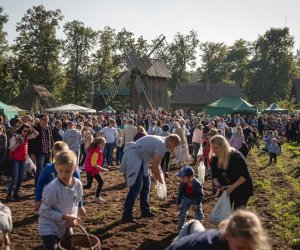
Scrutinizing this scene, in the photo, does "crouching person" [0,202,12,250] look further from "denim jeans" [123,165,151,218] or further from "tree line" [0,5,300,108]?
"tree line" [0,5,300,108]

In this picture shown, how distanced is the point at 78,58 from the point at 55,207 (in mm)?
57676

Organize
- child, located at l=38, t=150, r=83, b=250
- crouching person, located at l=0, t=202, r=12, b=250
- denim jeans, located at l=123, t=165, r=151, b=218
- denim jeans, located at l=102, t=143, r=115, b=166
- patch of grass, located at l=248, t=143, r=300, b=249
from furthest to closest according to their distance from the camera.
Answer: denim jeans, located at l=102, t=143, r=115, b=166
denim jeans, located at l=123, t=165, r=151, b=218
patch of grass, located at l=248, t=143, r=300, b=249
child, located at l=38, t=150, r=83, b=250
crouching person, located at l=0, t=202, r=12, b=250

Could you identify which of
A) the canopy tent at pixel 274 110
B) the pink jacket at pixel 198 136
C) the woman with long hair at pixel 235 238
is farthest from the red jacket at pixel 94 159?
the canopy tent at pixel 274 110

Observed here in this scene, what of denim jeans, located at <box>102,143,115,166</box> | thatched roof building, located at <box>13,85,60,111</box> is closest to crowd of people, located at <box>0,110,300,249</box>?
denim jeans, located at <box>102,143,115,166</box>

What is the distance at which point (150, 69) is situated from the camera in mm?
51375

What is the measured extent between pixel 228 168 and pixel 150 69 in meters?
46.1

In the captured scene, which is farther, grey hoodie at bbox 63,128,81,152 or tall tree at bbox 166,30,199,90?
tall tree at bbox 166,30,199,90

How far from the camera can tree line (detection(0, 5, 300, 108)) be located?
54.3 metres

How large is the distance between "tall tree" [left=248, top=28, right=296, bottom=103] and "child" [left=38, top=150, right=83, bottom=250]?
63987 millimetres

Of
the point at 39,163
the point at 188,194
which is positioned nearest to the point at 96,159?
the point at 39,163

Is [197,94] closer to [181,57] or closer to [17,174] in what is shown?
[181,57]

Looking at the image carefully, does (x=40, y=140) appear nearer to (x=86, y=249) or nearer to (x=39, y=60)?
(x=86, y=249)

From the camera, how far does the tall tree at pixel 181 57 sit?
75.9 m

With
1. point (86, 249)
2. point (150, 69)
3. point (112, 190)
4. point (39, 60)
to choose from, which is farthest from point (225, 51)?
point (86, 249)
